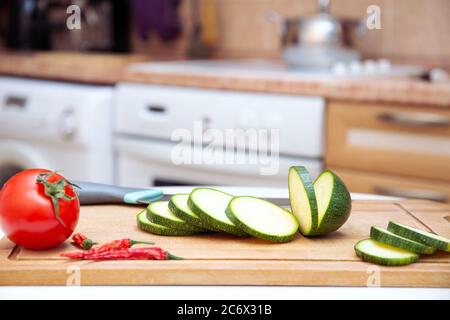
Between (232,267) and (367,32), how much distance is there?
1.94 m

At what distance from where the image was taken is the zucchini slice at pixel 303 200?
90cm

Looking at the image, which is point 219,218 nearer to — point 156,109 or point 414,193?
point 414,193

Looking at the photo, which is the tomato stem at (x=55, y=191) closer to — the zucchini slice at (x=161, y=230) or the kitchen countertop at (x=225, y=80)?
the zucchini slice at (x=161, y=230)

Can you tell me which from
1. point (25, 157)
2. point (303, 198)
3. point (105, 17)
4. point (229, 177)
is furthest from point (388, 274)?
point (105, 17)

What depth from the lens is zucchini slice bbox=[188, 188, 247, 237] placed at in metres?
0.89

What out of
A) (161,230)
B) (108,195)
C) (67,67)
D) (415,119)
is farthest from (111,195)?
(67,67)

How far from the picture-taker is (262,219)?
91 centimetres

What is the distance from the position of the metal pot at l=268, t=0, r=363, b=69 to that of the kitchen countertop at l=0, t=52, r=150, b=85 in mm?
512

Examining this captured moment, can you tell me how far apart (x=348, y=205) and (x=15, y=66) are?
188cm

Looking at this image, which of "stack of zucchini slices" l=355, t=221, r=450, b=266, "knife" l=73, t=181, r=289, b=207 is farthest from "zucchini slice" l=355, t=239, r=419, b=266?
"knife" l=73, t=181, r=289, b=207

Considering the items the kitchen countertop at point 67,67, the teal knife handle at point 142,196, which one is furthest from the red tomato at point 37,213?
the kitchen countertop at point 67,67

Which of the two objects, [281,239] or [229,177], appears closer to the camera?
[281,239]

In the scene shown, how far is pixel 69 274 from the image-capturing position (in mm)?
786
